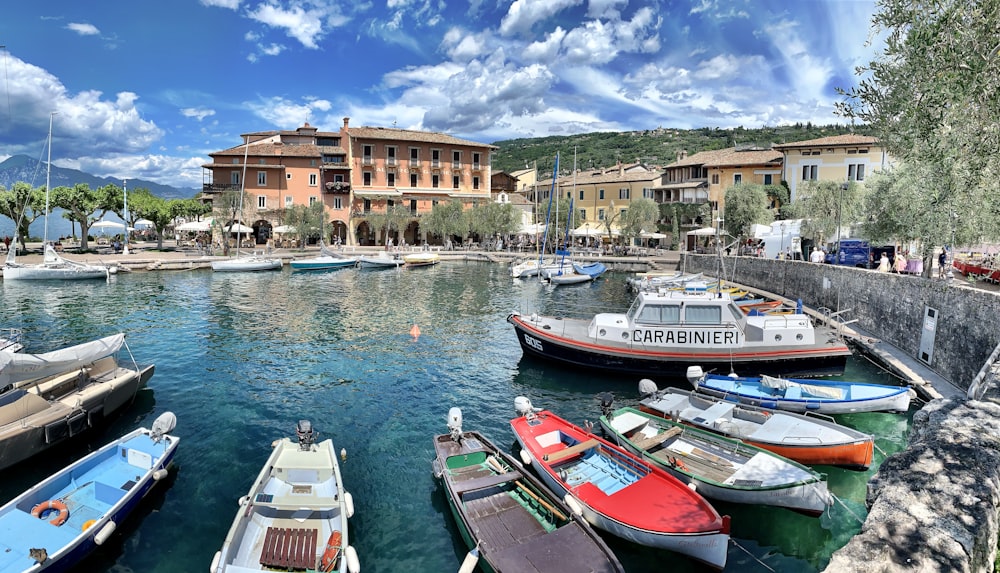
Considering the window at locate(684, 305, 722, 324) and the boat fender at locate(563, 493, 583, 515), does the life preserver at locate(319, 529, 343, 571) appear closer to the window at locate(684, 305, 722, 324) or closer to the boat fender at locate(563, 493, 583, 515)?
the boat fender at locate(563, 493, 583, 515)

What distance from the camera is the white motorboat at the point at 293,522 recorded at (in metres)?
8.67

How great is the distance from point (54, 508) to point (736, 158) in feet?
228

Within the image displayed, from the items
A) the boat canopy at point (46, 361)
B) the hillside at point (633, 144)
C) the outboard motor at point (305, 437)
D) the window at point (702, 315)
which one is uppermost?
the hillside at point (633, 144)

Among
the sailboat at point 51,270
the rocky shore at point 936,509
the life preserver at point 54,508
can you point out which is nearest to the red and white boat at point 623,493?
the rocky shore at point 936,509

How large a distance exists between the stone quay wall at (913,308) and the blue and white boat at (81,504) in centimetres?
2018

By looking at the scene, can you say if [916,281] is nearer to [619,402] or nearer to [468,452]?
[619,402]

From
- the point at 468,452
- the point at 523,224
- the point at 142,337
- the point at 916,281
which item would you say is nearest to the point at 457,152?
the point at 523,224

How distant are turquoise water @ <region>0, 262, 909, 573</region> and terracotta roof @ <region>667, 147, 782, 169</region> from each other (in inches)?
1379

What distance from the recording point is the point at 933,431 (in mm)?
7094

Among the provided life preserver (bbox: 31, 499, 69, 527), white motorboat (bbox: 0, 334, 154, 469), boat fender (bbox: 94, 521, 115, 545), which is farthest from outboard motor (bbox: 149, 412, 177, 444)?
boat fender (bbox: 94, 521, 115, 545)

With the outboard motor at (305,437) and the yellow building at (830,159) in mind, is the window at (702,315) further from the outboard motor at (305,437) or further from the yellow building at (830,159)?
the yellow building at (830,159)

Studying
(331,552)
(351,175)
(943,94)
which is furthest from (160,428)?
(351,175)

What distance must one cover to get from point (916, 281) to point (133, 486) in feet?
78.3

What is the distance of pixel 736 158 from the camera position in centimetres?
6644
